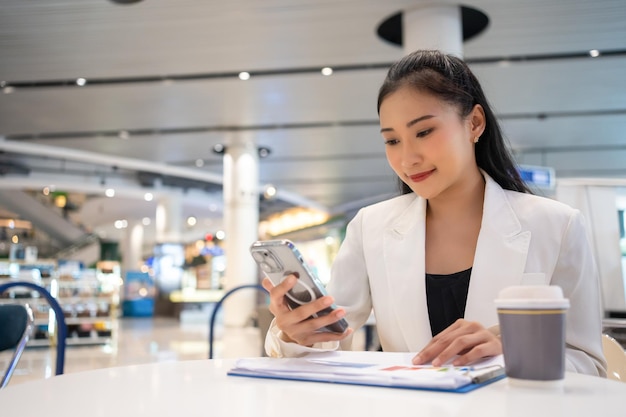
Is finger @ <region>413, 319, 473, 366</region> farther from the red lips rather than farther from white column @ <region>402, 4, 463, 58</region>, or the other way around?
white column @ <region>402, 4, 463, 58</region>

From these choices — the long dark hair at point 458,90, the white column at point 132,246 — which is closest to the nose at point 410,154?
the long dark hair at point 458,90

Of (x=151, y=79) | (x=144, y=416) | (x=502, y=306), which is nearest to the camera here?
(x=144, y=416)

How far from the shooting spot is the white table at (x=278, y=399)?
0.65 meters

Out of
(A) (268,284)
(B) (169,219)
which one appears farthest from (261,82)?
(B) (169,219)

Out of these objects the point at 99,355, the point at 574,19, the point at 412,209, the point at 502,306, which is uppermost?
the point at 574,19

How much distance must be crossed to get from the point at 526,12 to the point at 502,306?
269 inches

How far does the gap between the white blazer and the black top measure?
0.18 ft

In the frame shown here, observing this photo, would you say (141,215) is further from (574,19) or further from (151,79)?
(574,19)

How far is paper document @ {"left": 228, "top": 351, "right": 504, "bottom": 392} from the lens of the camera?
0.78 meters

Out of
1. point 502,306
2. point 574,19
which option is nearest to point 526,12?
point 574,19

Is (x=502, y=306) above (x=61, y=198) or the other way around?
the other way around

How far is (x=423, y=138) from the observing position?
134cm

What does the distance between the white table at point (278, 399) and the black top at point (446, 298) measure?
1.66ft

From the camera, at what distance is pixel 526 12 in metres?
6.78
